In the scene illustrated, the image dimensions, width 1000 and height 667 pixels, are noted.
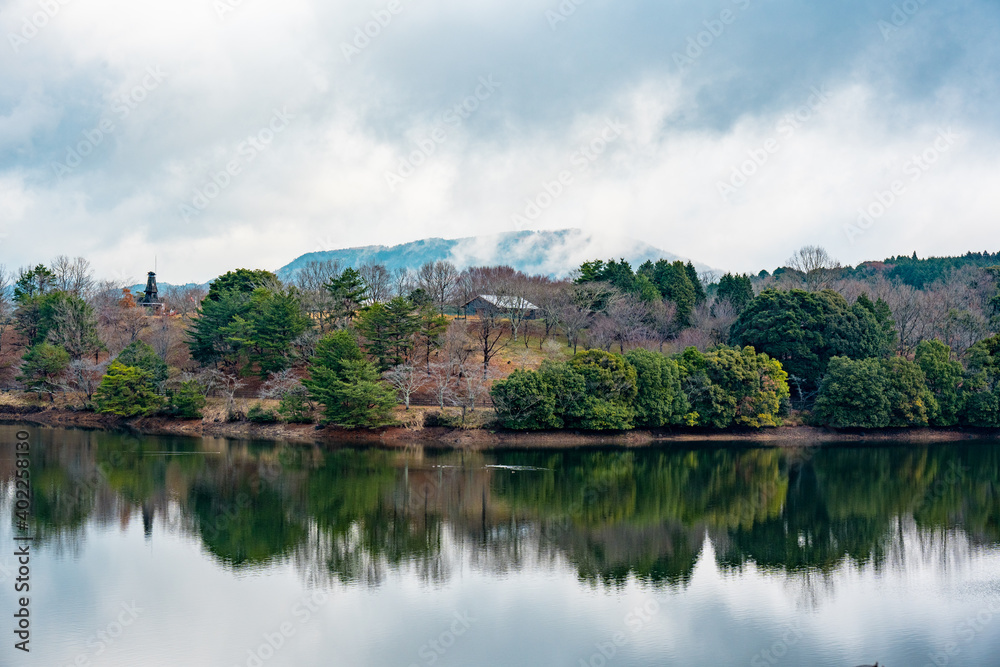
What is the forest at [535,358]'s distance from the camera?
43.0m

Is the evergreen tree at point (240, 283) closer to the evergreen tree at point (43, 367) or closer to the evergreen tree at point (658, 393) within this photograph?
the evergreen tree at point (43, 367)

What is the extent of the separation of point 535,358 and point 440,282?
1395cm

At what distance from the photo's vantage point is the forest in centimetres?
4297

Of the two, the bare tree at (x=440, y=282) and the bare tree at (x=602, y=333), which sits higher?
the bare tree at (x=440, y=282)

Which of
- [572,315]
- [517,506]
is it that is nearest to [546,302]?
[572,315]

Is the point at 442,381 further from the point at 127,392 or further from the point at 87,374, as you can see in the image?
the point at 87,374

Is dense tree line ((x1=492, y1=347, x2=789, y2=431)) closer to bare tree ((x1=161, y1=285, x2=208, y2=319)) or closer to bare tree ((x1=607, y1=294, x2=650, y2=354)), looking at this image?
bare tree ((x1=607, y1=294, x2=650, y2=354))

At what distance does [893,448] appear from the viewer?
41.8 metres

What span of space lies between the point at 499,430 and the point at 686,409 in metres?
10.9

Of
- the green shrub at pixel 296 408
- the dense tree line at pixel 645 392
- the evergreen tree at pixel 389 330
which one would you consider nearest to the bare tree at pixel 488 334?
the evergreen tree at pixel 389 330

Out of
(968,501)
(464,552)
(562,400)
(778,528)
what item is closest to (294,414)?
(562,400)

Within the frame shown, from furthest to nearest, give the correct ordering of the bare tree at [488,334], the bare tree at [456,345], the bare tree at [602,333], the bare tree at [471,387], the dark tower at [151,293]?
the dark tower at [151,293], the bare tree at [602,333], the bare tree at [488,334], the bare tree at [456,345], the bare tree at [471,387]

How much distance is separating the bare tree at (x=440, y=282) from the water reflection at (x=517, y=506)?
26.7m

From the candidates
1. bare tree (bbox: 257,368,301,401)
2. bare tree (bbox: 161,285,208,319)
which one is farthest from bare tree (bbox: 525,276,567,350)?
bare tree (bbox: 161,285,208,319)
